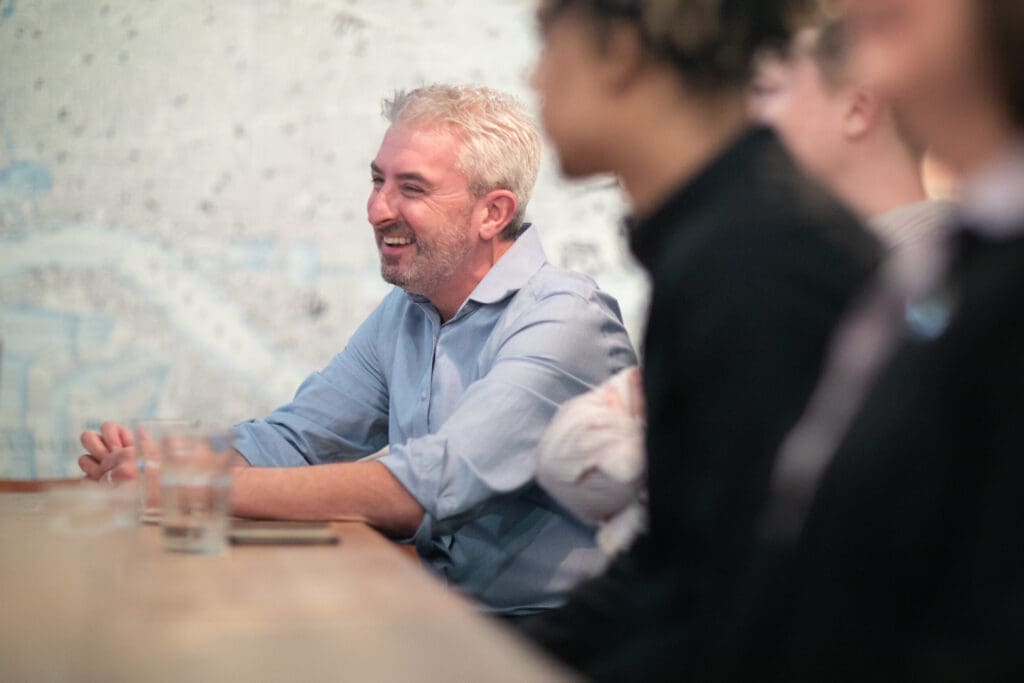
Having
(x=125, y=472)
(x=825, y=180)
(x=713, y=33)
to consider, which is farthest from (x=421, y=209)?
(x=713, y=33)

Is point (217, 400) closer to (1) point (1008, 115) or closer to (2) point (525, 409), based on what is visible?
(2) point (525, 409)

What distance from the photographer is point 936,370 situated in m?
0.62

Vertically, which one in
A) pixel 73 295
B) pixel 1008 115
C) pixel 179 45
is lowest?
pixel 73 295

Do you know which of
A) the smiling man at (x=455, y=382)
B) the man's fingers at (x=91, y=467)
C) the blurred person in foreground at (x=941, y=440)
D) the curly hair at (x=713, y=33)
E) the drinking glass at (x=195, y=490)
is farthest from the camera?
the man's fingers at (x=91, y=467)

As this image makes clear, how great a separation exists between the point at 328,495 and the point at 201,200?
214 cm

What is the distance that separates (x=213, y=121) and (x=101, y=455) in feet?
5.97

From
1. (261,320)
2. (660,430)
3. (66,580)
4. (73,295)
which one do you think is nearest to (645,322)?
(660,430)

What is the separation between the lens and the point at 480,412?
187 centimetres

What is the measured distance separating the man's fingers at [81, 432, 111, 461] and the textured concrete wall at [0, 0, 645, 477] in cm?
152

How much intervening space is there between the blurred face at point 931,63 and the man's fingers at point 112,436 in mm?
1678

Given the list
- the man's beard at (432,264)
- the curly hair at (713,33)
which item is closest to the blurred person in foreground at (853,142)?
the curly hair at (713,33)

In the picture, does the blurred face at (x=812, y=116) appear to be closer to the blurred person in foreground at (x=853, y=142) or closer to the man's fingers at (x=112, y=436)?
the blurred person in foreground at (x=853, y=142)

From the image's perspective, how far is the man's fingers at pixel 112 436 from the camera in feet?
6.91

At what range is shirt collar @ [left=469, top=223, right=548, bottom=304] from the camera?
7.47 feet
